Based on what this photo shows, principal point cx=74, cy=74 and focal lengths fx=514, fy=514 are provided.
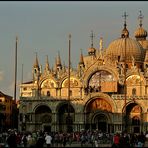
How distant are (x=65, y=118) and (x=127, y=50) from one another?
18.1 m

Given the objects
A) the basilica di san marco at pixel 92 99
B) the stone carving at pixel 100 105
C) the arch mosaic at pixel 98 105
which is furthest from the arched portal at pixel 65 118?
the stone carving at pixel 100 105

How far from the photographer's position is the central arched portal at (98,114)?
82.6m

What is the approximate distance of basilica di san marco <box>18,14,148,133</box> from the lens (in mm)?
80625

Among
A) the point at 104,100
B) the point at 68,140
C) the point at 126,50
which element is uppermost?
the point at 126,50

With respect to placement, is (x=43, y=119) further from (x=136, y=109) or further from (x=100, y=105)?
(x=136, y=109)

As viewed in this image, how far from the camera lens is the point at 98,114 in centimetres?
8331

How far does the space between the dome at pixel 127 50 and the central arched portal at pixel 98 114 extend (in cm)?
1326

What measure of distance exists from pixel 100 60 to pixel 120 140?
4887 centimetres

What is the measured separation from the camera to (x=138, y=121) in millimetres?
81750

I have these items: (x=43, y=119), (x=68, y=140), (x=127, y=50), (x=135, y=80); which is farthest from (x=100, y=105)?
(x=68, y=140)

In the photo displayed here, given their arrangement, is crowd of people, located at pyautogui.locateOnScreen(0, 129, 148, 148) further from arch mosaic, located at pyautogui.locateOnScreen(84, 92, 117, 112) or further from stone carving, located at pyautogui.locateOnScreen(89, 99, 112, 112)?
stone carving, located at pyautogui.locateOnScreen(89, 99, 112, 112)

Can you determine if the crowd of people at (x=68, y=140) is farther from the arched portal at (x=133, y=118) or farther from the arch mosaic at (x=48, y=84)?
the arch mosaic at (x=48, y=84)

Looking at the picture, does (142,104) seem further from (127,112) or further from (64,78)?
(64,78)

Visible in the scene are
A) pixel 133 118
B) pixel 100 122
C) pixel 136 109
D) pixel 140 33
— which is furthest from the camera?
pixel 140 33
